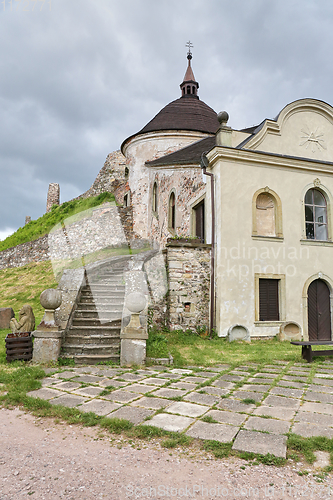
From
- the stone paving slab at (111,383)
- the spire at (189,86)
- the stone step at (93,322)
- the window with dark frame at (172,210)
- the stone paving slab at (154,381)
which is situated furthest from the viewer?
the spire at (189,86)

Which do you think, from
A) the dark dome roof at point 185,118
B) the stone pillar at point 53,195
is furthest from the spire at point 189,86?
the stone pillar at point 53,195

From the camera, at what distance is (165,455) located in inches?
122

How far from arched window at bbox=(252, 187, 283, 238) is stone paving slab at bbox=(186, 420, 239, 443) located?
335 inches

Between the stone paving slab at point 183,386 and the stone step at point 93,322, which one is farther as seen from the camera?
the stone step at point 93,322

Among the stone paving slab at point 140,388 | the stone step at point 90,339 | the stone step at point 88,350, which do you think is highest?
the stone step at point 90,339

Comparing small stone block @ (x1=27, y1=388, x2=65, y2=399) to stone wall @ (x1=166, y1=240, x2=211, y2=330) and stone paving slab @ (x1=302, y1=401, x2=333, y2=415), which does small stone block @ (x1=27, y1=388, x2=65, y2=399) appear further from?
stone wall @ (x1=166, y1=240, x2=211, y2=330)

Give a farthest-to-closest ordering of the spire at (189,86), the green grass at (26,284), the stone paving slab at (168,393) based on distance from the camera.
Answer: the spire at (189,86), the green grass at (26,284), the stone paving slab at (168,393)

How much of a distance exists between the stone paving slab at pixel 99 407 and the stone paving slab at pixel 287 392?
2.41m

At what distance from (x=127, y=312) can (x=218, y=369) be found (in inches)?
92.2

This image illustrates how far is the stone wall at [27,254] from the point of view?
819 inches

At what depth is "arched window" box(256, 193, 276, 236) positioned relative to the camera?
11586 millimetres

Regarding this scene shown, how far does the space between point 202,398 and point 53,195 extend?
3236cm

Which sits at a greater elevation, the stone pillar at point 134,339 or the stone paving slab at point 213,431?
the stone pillar at point 134,339

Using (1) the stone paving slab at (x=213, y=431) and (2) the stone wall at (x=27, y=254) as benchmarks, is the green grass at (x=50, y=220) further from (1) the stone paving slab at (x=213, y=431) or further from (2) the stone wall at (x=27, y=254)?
(1) the stone paving slab at (x=213, y=431)
